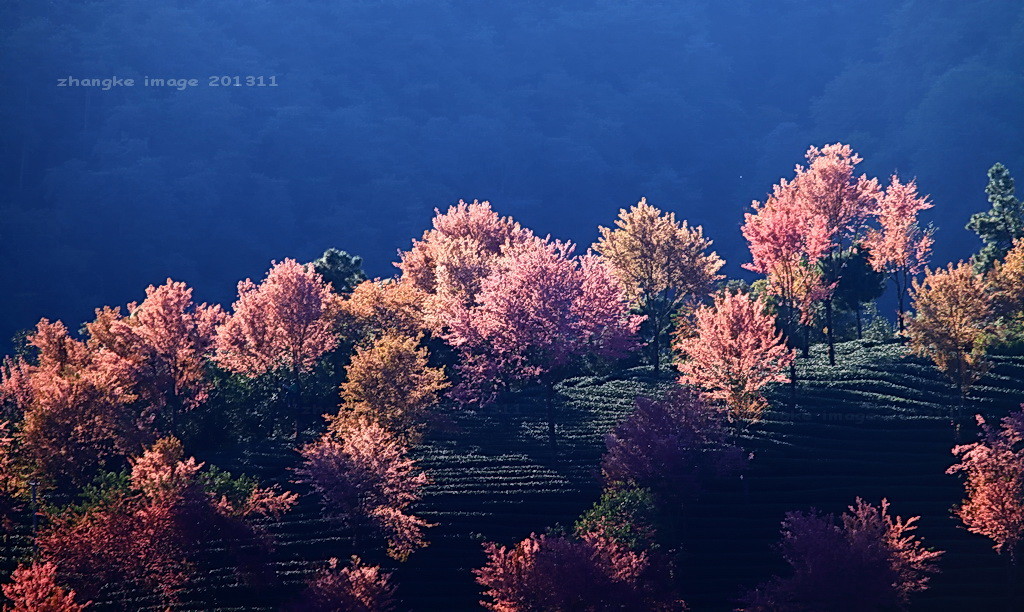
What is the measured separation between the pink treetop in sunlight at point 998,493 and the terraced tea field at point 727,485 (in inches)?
87.7

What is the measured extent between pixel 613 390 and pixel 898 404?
1827 cm

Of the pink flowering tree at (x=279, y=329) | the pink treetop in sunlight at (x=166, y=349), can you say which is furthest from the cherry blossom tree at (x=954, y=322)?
the pink treetop in sunlight at (x=166, y=349)


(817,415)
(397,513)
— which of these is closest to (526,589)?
(397,513)

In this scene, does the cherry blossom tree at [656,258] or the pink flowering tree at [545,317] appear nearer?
the pink flowering tree at [545,317]

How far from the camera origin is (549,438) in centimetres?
6103

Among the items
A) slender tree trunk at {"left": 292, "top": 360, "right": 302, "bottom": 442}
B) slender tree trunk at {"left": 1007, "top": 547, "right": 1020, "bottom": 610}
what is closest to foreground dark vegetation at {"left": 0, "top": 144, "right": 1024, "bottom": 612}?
slender tree trunk at {"left": 1007, "top": 547, "right": 1020, "bottom": 610}

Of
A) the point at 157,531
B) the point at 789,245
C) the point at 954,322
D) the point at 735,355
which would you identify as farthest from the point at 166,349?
the point at 954,322

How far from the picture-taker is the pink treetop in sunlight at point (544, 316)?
5966cm

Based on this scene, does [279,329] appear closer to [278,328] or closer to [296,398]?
[278,328]

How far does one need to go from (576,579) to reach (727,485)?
48.5 ft

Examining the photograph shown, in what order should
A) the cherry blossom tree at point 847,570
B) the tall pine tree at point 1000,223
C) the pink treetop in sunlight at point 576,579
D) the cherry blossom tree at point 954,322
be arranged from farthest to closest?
the tall pine tree at point 1000,223 < the cherry blossom tree at point 954,322 < the pink treetop in sunlight at point 576,579 < the cherry blossom tree at point 847,570

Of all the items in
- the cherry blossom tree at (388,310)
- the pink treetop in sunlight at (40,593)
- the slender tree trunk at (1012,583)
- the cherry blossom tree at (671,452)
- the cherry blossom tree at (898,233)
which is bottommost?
the slender tree trunk at (1012,583)

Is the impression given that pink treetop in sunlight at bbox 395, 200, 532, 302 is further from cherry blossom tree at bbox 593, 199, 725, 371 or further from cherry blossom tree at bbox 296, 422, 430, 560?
cherry blossom tree at bbox 296, 422, 430, 560

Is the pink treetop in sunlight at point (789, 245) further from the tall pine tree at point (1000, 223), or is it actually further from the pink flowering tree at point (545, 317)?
the tall pine tree at point (1000, 223)
